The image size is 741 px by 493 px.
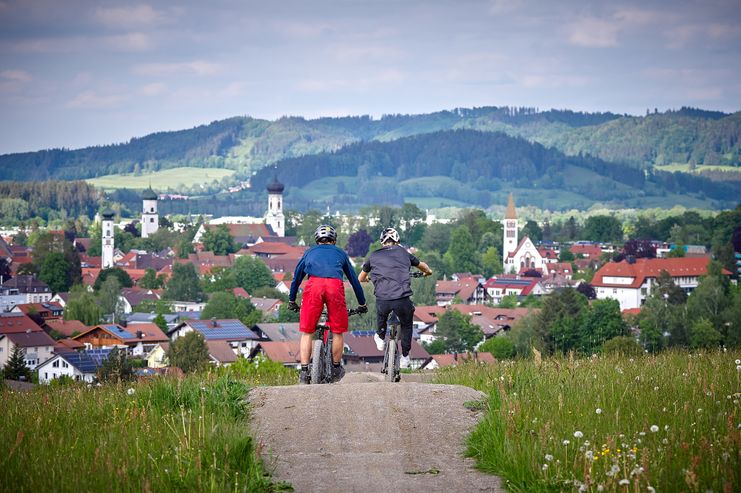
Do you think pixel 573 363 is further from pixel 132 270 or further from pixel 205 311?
pixel 132 270

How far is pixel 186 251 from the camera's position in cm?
14088

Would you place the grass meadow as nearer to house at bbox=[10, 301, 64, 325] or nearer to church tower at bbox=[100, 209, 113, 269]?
house at bbox=[10, 301, 64, 325]

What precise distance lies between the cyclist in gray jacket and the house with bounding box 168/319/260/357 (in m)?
49.6

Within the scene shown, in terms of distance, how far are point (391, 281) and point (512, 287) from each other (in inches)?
3966

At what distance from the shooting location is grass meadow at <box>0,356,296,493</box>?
23.4 ft

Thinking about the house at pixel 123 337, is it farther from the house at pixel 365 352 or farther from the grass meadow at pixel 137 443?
the grass meadow at pixel 137 443

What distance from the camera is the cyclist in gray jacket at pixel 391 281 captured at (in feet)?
36.8

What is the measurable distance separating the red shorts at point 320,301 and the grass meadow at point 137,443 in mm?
1139

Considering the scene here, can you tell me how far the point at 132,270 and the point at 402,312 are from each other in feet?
380

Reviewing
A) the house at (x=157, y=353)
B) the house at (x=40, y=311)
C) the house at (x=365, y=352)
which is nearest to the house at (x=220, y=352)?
the house at (x=157, y=353)

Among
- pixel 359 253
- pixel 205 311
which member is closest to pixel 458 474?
pixel 205 311

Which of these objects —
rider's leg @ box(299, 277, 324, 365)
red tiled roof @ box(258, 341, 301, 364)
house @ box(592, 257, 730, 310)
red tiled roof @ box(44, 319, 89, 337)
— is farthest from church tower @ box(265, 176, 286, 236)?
rider's leg @ box(299, 277, 324, 365)

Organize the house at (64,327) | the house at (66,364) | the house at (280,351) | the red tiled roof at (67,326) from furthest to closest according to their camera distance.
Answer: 1. the red tiled roof at (67,326)
2. the house at (64,327)
3. the house at (66,364)
4. the house at (280,351)

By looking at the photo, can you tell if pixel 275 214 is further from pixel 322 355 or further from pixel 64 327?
pixel 322 355
